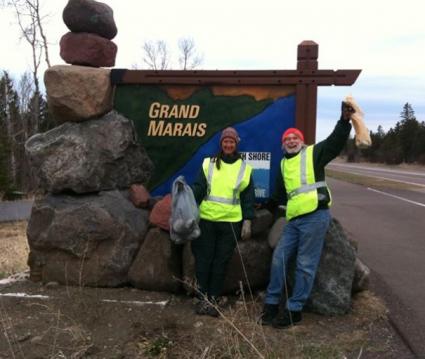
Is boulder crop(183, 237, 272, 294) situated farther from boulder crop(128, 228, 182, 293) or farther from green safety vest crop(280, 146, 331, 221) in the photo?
green safety vest crop(280, 146, 331, 221)

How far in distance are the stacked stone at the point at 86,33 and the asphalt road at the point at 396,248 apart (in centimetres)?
436

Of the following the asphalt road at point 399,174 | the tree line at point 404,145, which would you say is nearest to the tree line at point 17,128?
the asphalt road at point 399,174

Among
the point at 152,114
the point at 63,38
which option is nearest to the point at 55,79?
the point at 63,38

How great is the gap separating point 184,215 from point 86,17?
2.81 m

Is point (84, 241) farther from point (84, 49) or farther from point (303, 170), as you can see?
point (303, 170)

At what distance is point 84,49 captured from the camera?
20.7 ft

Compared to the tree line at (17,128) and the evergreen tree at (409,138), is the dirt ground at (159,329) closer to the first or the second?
the tree line at (17,128)

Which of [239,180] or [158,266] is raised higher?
[239,180]

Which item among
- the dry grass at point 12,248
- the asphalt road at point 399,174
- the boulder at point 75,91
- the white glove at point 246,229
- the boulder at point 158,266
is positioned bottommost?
the dry grass at point 12,248

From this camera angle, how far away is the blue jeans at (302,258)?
4996mm

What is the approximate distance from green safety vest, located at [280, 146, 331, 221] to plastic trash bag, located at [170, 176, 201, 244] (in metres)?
0.90

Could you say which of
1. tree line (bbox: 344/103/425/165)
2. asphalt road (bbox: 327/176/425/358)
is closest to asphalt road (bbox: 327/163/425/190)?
asphalt road (bbox: 327/176/425/358)

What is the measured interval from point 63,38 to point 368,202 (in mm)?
13441

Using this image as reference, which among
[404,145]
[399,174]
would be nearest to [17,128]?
[399,174]
